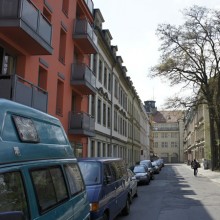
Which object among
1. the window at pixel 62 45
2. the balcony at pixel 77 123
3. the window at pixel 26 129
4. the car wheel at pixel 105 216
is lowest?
the car wheel at pixel 105 216

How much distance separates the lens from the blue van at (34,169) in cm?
345

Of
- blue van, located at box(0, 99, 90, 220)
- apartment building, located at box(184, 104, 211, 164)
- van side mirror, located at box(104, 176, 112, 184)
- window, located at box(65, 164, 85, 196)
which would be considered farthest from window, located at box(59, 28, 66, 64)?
apartment building, located at box(184, 104, 211, 164)

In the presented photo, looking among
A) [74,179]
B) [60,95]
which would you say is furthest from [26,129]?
[60,95]

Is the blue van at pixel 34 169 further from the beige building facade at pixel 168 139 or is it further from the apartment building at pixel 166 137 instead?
the beige building facade at pixel 168 139

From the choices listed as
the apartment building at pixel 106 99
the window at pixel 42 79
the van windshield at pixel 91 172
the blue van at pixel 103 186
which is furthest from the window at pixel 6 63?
the apartment building at pixel 106 99

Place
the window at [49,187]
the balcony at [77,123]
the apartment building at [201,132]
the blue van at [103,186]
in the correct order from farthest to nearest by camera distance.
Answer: the apartment building at [201,132] < the balcony at [77,123] < the blue van at [103,186] < the window at [49,187]

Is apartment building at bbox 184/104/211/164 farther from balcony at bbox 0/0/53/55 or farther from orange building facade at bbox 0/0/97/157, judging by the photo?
balcony at bbox 0/0/53/55

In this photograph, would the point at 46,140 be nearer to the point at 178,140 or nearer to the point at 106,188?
the point at 106,188

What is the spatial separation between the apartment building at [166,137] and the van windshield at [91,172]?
368 feet

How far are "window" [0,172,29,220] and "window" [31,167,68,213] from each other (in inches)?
12.5

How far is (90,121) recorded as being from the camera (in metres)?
23.1

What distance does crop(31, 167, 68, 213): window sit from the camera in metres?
Answer: 4.03

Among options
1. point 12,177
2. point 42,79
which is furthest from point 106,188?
point 42,79

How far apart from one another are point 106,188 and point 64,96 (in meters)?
11.8
